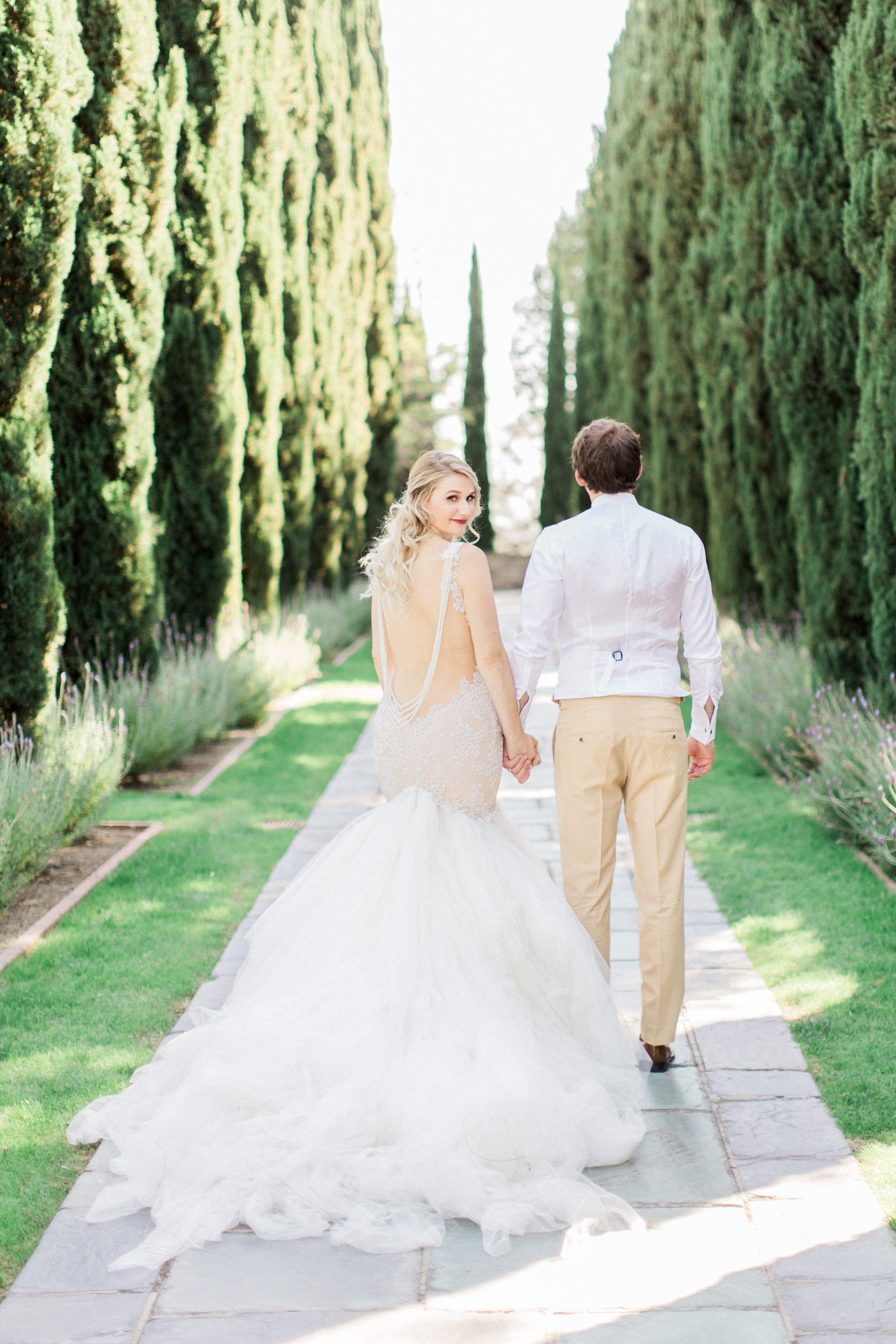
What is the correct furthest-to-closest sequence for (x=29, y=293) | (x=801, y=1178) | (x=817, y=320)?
(x=817, y=320) < (x=29, y=293) < (x=801, y=1178)

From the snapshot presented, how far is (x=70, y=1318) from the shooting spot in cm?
231

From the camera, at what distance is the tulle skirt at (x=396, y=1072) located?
264cm

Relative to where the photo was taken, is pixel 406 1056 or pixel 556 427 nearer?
pixel 406 1056

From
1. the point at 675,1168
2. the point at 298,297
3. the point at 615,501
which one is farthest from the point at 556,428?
the point at 675,1168

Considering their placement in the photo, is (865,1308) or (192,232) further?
(192,232)

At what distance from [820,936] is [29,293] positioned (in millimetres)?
4473

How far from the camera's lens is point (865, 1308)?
229 cm

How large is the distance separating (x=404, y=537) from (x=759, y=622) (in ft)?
25.6

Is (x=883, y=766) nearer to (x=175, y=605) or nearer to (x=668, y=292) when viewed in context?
(x=175, y=605)

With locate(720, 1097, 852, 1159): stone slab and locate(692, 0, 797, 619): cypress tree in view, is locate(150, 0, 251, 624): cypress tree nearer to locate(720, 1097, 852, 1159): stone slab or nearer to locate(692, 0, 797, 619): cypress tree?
locate(692, 0, 797, 619): cypress tree

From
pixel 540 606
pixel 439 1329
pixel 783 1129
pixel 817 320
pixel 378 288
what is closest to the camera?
pixel 439 1329

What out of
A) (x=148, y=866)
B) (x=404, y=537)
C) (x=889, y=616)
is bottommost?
(x=148, y=866)

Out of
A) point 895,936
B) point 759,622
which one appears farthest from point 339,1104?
point 759,622

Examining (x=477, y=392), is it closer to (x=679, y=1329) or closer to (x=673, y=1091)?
(x=673, y=1091)
